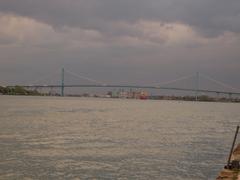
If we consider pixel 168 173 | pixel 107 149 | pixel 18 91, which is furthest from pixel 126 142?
pixel 18 91

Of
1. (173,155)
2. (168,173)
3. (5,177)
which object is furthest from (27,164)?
(173,155)

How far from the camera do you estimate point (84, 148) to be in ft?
81.8

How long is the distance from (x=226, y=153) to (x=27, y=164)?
11.8 meters

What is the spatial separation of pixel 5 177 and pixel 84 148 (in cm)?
864

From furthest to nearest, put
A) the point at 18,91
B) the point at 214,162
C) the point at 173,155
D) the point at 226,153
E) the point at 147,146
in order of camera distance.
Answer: the point at 18,91, the point at 147,146, the point at 226,153, the point at 173,155, the point at 214,162

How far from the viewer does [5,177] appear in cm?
1658

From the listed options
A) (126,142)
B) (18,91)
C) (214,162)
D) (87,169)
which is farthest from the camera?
(18,91)

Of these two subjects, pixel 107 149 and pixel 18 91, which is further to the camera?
pixel 18 91

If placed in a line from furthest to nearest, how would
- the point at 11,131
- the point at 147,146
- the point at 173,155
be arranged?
the point at 11,131, the point at 147,146, the point at 173,155

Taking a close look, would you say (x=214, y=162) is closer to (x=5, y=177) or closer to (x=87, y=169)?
(x=87, y=169)

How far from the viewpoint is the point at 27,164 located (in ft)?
62.7

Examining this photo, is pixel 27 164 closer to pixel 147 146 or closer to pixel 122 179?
pixel 122 179

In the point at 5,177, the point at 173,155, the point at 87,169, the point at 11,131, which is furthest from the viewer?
the point at 11,131

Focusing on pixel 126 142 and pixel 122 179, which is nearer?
pixel 122 179
